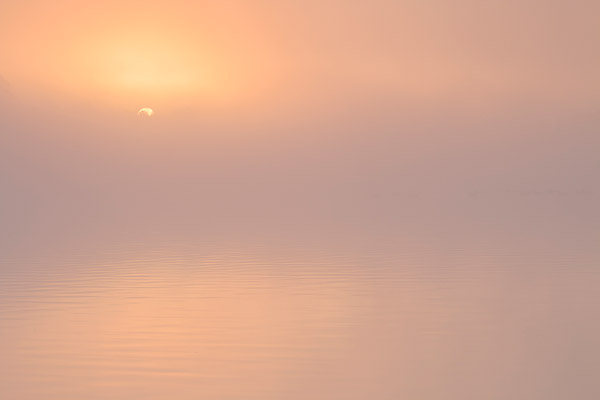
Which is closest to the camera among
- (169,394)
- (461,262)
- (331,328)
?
(169,394)

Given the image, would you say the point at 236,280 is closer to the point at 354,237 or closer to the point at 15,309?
the point at 15,309

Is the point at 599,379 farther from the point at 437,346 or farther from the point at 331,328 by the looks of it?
the point at 331,328

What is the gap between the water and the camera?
16.4 m

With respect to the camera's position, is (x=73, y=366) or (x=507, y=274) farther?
(x=507, y=274)

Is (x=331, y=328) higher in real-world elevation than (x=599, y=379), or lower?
higher

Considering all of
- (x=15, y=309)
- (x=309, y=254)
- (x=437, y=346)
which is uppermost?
(x=309, y=254)

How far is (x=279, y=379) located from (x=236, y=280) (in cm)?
1867

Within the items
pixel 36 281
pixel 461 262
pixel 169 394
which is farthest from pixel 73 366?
pixel 461 262

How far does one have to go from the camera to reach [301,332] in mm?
22188

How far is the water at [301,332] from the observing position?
16.4m

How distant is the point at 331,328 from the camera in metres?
22.9

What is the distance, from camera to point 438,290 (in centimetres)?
3117

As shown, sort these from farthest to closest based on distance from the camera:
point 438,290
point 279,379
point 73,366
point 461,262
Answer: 1. point 461,262
2. point 438,290
3. point 73,366
4. point 279,379

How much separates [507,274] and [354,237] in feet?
103
